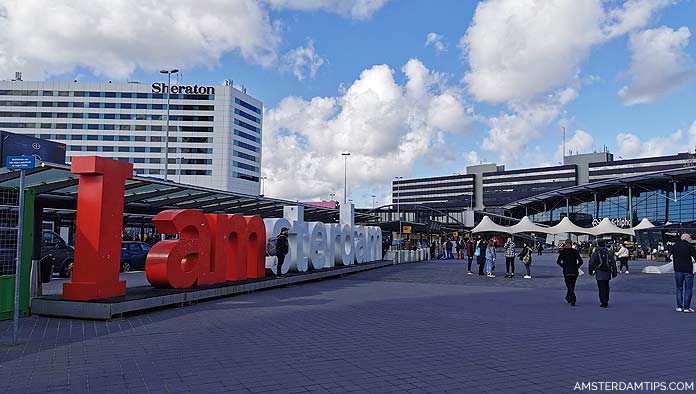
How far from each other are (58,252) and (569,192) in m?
71.5

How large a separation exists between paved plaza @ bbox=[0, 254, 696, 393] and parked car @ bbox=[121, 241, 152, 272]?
1159cm

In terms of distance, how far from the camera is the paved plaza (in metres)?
6.38

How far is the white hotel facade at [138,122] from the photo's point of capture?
107125 millimetres

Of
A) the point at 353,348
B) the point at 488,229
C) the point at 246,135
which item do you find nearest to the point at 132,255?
the point at 353,348

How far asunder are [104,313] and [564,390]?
8229 millimetres

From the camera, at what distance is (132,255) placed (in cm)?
→ 2438

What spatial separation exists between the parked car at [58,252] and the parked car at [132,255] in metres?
3.07

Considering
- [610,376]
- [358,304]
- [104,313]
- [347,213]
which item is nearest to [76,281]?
[104,313]

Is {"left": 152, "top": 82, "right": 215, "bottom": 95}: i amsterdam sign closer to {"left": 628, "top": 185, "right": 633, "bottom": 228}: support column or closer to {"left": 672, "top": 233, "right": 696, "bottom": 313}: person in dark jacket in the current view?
{"left": 628, "top": 185, "right": 633, "bottom": 228}: support column

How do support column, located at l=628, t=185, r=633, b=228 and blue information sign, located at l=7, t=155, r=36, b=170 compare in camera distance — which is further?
support column, located at l=628, t=185, r=633, b=228

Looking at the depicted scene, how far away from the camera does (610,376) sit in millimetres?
6773

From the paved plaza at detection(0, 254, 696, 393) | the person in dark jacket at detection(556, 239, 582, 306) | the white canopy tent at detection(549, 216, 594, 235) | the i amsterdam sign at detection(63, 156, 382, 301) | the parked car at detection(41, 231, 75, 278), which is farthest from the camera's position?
the white canopy tent at detection(549, 216, 594, 235)

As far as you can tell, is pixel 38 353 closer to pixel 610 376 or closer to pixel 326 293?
pixel 610 376

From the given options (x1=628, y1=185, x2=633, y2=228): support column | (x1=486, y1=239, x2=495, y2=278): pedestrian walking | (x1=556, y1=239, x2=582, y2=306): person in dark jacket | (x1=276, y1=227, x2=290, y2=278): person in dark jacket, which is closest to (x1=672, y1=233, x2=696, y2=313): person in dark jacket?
(x1=556, y1=239, x2=582, y2=306): person in dark jacket
